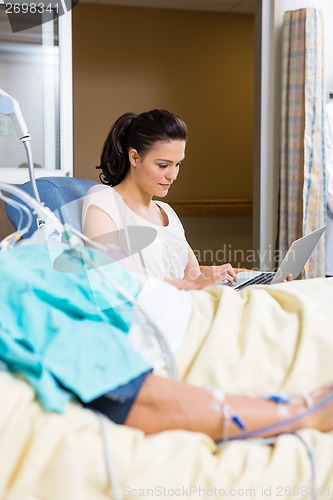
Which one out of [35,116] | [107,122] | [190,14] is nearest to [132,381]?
[35,116]

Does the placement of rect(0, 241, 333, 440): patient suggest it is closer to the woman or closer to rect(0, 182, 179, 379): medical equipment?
rect(0, 182, 179, 379): medical equipment

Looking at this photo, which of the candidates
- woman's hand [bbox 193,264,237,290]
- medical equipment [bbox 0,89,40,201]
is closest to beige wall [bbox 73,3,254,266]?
woman's hand [bbox 193,264,237,290]

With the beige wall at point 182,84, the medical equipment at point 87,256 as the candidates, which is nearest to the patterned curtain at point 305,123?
the beige wall at point 182,84

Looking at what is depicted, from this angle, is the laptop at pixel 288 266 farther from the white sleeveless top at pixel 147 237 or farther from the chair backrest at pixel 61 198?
the chair backrest at pixel 61 198

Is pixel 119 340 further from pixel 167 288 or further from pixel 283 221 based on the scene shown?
pixel 283 221

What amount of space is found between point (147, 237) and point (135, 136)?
0.36m

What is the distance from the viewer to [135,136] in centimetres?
218

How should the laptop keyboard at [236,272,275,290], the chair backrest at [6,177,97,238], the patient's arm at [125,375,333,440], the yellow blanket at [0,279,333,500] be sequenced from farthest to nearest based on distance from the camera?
1. the chair backrest at [6,177,97,238]
2. the laptop keyboard at [236,272,275,290]
3. the patient's arm at [125,375,333,440]
4. the yellow blanket at [0,279,333,500]

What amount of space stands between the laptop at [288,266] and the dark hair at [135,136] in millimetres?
530

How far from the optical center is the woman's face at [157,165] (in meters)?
2.15

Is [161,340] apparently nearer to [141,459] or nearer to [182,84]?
[141,459]

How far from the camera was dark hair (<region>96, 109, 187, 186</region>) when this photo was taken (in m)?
2.14

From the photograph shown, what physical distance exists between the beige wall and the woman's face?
11.5 feet

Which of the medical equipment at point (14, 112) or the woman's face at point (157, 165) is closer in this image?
the medical equipment at point (14, 112)
